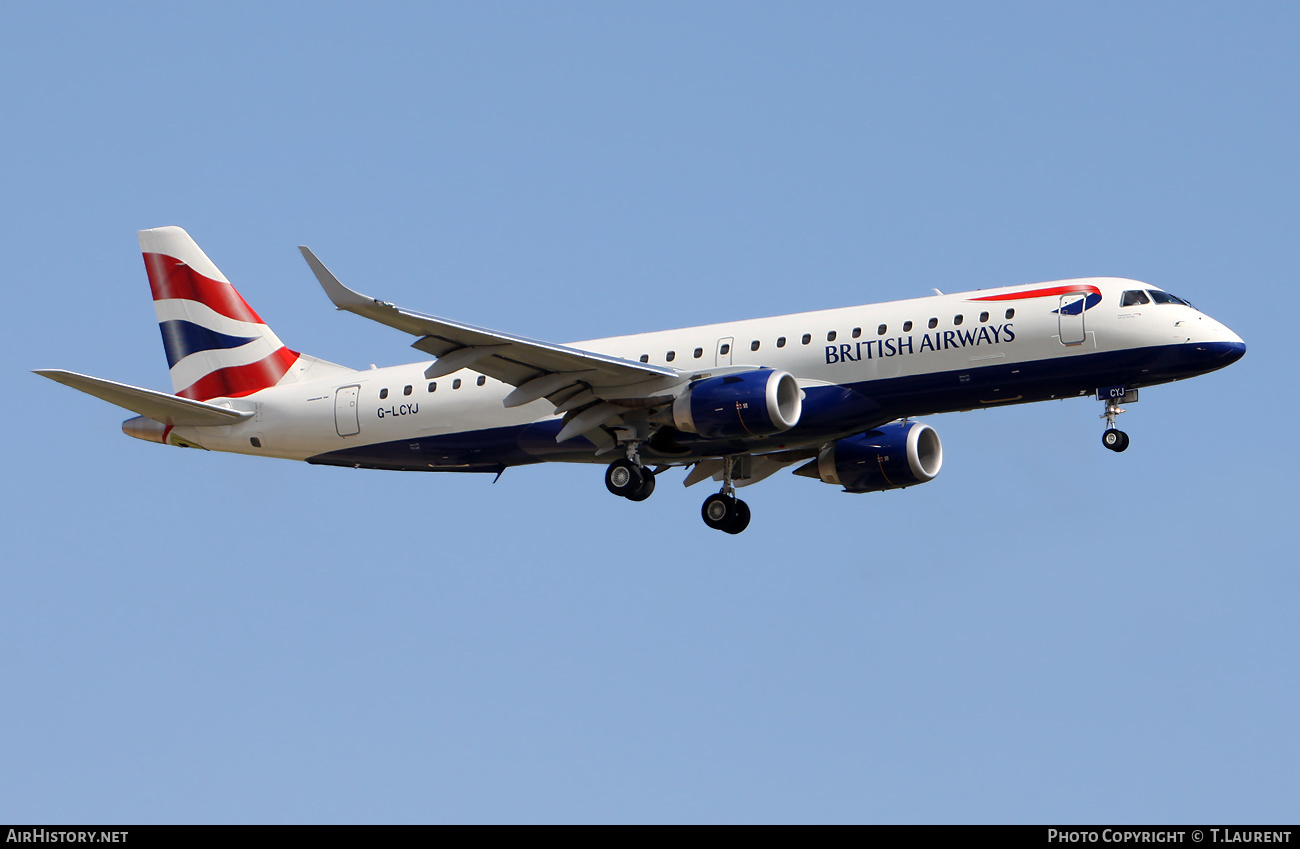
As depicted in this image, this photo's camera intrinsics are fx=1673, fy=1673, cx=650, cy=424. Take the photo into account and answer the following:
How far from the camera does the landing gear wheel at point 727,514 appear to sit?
42.6 metres

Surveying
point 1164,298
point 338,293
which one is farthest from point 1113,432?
point 338,293

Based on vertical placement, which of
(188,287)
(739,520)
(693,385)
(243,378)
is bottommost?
(739,520)

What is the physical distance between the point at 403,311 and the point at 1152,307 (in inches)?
635

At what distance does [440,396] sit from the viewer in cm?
4162

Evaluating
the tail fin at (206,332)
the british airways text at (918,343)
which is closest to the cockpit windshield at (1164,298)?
the british airways text at (918,343)

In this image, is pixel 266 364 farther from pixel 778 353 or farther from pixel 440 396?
pixel 778 353

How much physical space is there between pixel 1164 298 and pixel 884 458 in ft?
27.2

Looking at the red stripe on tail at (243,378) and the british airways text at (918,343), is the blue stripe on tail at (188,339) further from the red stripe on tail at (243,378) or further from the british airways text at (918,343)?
the british airways text at (918,343)

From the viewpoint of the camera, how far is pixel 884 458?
41.8 meters

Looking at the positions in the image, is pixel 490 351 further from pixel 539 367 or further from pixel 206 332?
pixel 206 332

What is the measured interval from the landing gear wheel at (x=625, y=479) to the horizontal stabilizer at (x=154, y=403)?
34.0ft

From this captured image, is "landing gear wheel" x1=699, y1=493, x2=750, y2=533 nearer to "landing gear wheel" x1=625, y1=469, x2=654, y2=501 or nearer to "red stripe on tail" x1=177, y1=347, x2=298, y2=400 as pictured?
"landing gear wheel" x1=625, y1=469, x2=654, y2=501
